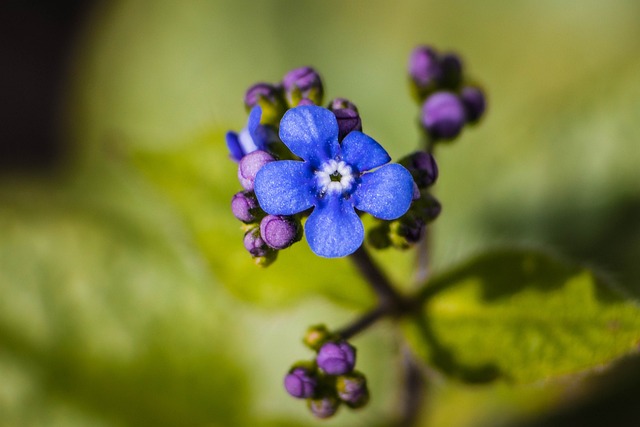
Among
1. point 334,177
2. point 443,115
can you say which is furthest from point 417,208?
point 443,115

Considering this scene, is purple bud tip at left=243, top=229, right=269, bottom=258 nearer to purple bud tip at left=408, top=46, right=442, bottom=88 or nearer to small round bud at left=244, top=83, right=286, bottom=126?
small round bud at left=244, top=83, right=286, bottom=126

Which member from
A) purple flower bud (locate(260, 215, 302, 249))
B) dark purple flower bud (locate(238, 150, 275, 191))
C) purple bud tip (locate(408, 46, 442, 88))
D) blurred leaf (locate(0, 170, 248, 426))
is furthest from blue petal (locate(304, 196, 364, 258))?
blurred leaf (locate(0, 170, 248, 426))

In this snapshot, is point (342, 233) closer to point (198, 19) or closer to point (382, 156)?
point (382, 156)

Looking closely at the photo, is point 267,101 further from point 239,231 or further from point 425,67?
point 239,231

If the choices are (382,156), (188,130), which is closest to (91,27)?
(188,130)

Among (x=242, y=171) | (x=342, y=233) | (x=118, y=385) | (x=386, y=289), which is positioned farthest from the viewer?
(x=118, y=385)
